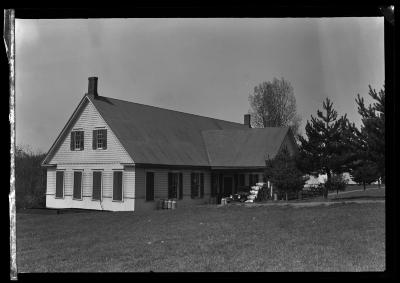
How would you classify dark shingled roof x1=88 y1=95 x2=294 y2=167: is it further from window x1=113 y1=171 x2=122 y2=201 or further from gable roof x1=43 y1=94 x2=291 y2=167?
window x1=113 y1=171 x2=122 y2=201

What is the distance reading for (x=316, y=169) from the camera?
16156 millimetres

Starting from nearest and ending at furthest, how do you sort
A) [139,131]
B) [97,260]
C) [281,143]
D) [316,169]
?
1. [97,260]
2. [316,169]
3. [139,131]
4. [281,143]

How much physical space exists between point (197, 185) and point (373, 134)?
8064mm

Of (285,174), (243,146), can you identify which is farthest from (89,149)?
(285,174)

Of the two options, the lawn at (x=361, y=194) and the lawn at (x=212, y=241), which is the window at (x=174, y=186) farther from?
the lawn at (x=361, y=194)

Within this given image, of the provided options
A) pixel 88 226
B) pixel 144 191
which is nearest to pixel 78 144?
pixel 144 191

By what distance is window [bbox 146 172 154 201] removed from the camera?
16703mm

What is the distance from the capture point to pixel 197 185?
60.7 feet

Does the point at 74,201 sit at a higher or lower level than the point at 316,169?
lower

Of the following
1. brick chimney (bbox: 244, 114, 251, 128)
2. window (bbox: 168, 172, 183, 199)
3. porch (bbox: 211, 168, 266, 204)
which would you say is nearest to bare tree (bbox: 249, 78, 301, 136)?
brick chimney (bbox: 244, 114, 251, 128)

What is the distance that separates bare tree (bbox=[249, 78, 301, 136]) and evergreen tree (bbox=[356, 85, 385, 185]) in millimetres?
6548
